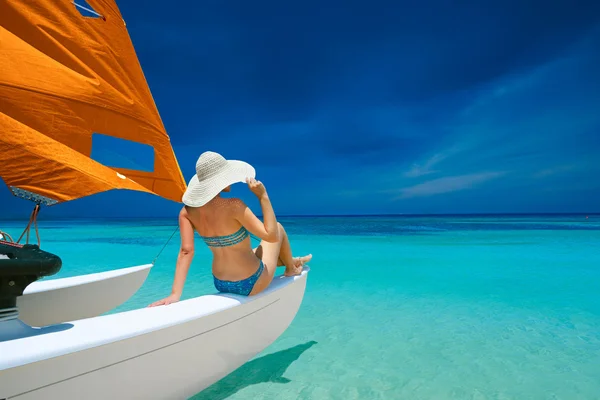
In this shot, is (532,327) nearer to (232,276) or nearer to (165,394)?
(232,276)

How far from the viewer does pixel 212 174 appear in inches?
A: 101

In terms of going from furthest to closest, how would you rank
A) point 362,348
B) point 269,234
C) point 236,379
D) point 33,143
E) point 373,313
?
point 373,313
point 362,348
point 236,379
point 269,234
point 33,143

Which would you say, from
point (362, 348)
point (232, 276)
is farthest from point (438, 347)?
point (232, 276)

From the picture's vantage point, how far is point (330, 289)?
6.78 m

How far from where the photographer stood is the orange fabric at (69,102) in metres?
2.16

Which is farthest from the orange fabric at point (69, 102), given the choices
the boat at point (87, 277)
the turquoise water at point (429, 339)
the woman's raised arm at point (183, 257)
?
the turquoise water at point (429, 339)

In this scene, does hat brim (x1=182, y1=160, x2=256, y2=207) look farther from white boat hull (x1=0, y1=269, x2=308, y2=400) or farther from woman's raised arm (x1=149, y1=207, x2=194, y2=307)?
white boat hull (x1=0, y1=269, x2=308, y2=400)

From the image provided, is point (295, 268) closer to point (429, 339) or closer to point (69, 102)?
point (429, 339)

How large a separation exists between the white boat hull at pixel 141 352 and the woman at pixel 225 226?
17cm

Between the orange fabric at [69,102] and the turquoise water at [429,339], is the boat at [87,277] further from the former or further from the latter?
the turquoise water at [429,339]

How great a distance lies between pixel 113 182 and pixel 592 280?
976 centimetres

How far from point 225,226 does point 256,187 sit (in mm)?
358

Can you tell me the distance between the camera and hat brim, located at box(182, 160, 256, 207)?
2.43 meters

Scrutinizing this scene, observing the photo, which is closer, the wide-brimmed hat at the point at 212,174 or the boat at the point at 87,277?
the boat at the point at 87,277
